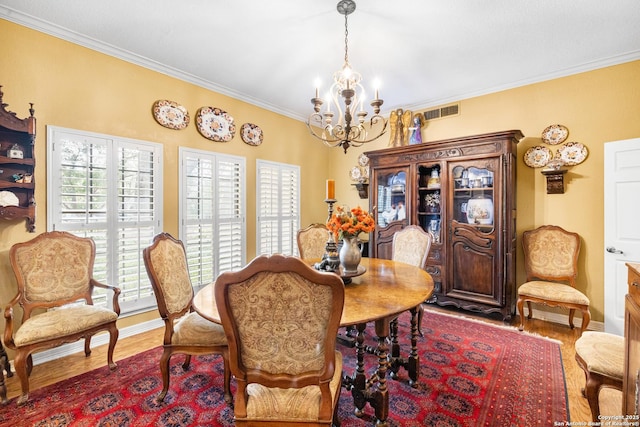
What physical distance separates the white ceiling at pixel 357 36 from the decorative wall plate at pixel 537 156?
2.64ft

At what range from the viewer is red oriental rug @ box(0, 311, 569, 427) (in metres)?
1.70

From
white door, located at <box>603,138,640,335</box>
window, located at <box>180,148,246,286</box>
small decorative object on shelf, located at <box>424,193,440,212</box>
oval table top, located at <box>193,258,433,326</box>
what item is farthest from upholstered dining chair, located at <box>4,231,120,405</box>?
white door, located at <box>603,138,640,335</box>

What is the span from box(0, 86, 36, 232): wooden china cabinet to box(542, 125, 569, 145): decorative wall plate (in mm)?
4911

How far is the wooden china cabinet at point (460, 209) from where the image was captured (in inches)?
122

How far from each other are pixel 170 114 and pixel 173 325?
7.47 ft

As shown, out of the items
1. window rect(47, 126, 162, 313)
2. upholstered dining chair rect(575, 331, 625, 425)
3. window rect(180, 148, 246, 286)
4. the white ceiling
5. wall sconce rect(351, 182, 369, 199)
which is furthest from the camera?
wall sconce rect(351, 182, 369, 199)

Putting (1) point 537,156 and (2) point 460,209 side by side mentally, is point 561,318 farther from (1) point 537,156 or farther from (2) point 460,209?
(1) point 537,156

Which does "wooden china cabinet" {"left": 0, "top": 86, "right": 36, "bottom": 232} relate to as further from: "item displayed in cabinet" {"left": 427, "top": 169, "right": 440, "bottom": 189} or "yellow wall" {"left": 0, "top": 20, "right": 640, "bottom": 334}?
"item displayed in cabinet" {"left": 427, "top": 169, "right": 440, "bottom": 189}

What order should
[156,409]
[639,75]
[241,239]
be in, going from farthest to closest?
[241,239] → [639,75] → [156,409]

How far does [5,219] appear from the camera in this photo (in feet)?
7.18

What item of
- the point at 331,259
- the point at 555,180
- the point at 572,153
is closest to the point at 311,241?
the point at 331,259

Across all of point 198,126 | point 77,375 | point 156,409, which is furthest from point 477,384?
point 198,126

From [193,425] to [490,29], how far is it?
11.8 ft

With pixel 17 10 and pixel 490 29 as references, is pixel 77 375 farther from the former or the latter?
pixel 490 29
